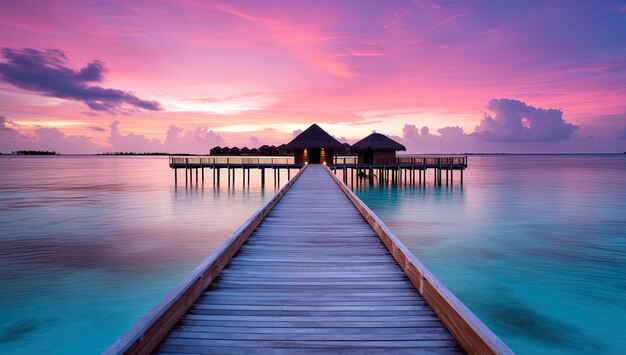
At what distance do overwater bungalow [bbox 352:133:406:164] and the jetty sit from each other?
29128 millimetres

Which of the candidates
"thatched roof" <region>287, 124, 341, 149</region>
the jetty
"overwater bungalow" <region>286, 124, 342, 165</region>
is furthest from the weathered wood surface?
"overwater bungalow" <region>286, 124, 342, 165</region>

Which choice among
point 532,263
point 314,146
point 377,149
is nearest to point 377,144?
point 377,149

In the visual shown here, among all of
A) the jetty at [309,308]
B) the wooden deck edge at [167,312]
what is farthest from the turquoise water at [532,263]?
the wooden deck edge at [167,312]

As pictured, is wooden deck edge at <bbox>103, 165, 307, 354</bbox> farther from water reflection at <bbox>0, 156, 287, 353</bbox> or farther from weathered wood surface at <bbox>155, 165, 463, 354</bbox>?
water reflection at <bbox>0, 156, 287, 353</bbox>

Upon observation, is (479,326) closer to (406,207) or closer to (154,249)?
(154,249)

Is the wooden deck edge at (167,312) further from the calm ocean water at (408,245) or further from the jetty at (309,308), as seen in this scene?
the calm ocean water at (408,245)

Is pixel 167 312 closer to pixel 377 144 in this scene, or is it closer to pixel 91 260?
pixel 91 260

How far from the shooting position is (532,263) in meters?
11.8

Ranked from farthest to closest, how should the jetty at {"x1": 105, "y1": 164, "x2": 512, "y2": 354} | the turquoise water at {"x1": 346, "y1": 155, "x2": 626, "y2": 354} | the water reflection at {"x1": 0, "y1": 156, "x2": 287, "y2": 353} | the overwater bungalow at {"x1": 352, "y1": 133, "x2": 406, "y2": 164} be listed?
the overwater bungalow at {"x1": 352, "y1": 133, "x2": 406, "y2": 164} → the water reflection at {"x1": 0, "y1": 156, "x2": 287, "y2": 353} → the turquoise water at {"x1": 346, "y1": 155, "x2": 626, "y2": 354} → the jetty at {"x1": 105, "y1": 164, "x2": 512, "y2": 354}

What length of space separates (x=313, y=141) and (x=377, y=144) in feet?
18.6

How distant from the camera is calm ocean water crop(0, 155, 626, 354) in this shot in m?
7.64

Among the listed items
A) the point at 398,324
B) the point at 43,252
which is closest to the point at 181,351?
the point at 398,324

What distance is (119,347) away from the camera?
2615 mm

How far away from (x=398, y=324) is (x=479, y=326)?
2.58 feet
